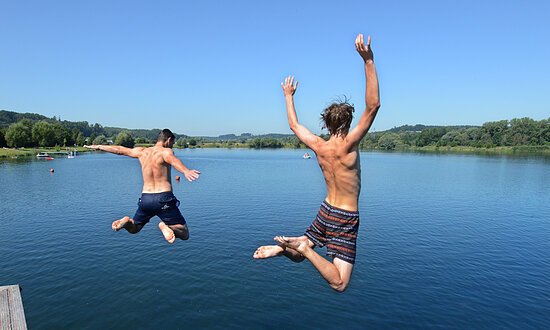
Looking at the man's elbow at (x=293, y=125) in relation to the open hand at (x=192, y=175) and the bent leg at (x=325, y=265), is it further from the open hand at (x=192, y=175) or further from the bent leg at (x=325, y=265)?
the open hand at (x=192, y=175)

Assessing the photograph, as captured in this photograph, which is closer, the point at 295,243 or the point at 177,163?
the point at 295,243

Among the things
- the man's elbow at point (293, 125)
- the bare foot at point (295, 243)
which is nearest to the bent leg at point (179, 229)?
the bare foot at point (295, 243)

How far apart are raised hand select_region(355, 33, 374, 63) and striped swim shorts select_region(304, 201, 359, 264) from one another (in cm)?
246

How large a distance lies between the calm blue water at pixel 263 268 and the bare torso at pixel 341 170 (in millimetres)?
14515

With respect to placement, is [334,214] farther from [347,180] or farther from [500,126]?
[500,126]

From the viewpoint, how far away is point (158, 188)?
28.8 ft

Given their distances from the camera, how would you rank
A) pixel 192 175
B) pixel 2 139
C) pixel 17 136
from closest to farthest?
pixel 192 175
pixel 2 139
pixel 17 136

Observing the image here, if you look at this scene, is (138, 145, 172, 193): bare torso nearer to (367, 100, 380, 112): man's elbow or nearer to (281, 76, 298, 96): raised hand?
(281, 76, 298, 96): raised hand

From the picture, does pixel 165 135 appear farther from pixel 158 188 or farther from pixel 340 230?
pixel 340 230

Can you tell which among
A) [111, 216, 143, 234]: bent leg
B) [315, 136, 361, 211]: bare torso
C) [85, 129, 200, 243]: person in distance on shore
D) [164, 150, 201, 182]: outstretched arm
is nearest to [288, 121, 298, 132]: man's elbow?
[315, 136, 361, 211]: bare torso

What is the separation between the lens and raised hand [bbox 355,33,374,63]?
4598 mm

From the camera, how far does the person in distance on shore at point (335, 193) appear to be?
5.46 meters

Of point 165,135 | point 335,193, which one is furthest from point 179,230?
point 335,193

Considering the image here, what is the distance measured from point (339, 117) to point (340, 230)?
1.88 meters
